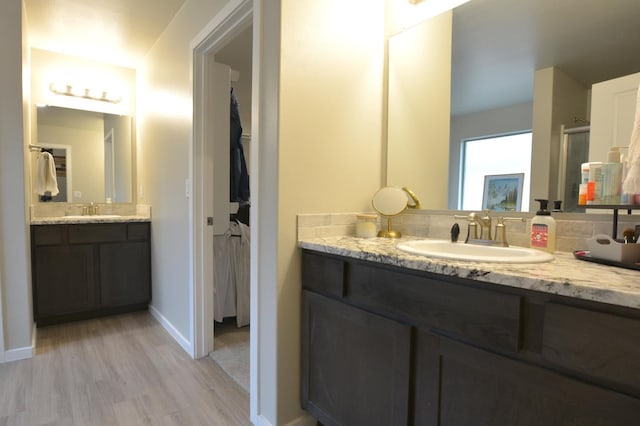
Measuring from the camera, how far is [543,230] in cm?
115

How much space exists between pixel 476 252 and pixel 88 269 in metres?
3.01

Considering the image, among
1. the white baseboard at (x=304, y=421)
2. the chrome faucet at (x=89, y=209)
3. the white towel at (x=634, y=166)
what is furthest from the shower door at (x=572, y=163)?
the chrome faucet at (x=89, y=209)

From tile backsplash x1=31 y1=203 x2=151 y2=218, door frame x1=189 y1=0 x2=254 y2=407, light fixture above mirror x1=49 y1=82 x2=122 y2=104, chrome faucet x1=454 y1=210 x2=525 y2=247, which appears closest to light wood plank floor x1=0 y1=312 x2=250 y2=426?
door frame x1=189 y1=0 x2=254 y2=407

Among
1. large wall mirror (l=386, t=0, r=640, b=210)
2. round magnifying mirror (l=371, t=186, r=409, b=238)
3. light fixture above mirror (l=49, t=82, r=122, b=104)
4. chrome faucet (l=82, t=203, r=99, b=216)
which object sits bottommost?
chrome faucet (l=82, t=203, r=99, b=216)

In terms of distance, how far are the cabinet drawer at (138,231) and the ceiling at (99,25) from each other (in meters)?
1.55

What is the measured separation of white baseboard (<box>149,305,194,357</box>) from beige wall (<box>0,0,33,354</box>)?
84 cm

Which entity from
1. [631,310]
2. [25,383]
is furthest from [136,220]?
[631,310]

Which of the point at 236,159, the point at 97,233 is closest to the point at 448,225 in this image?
the point at 236,159

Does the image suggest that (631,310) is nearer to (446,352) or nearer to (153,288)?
(446,352)

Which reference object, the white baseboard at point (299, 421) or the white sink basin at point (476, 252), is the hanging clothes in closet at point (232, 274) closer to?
the white baseboard at point (299, 421)

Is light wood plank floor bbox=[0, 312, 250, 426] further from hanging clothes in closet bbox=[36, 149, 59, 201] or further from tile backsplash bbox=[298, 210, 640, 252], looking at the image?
hanging clothes in closet bbox=[36, 149, 59, 201]

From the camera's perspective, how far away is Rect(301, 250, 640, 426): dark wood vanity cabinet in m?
0.70

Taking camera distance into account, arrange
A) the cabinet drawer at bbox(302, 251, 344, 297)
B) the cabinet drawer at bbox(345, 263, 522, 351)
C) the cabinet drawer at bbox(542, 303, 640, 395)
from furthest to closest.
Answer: the cabinet drawer at bbox(302, 251, 344, 297) → the cabinet drawer at bbox(345, 263, 522, 351) → the cabinet drawer at bbox(542, 303, 640, 395)

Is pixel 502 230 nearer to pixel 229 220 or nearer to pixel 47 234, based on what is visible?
pixel 229 220
